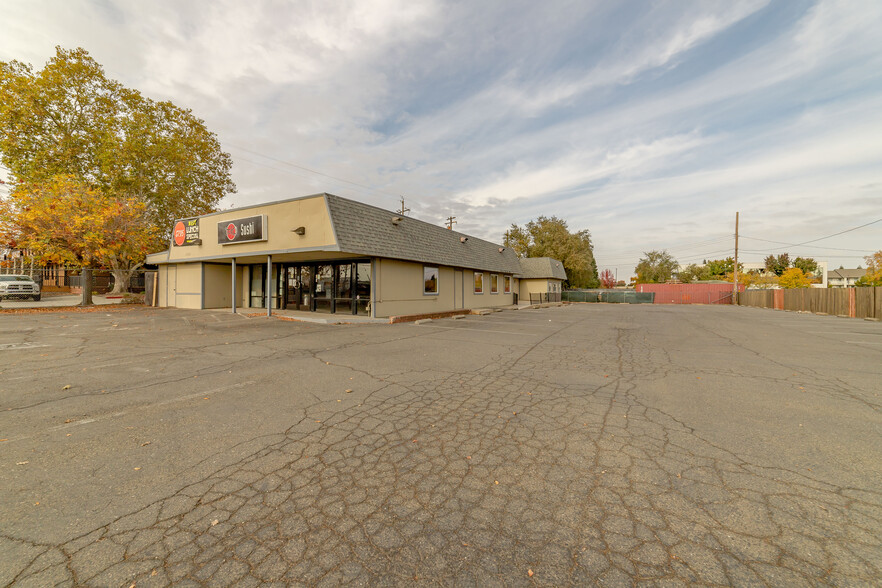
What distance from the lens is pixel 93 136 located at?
20.8 m

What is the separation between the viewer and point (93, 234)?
54.5 ft

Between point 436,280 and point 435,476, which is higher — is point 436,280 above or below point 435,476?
above

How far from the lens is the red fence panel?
38.9 m

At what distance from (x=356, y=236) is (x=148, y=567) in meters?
11.9

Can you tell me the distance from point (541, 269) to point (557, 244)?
1247 cm

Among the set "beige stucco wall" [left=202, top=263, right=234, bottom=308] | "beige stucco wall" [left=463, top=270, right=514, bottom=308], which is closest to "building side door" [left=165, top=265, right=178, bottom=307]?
"beige stucco wall" [left=202, top=263, right=234, bottom=308]

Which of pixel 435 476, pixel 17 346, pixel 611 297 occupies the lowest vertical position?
pixel 435 476

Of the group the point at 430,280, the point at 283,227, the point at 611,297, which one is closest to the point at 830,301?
the point at 611,297

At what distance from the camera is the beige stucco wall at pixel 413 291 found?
571 inches

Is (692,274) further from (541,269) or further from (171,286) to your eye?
(171,286)

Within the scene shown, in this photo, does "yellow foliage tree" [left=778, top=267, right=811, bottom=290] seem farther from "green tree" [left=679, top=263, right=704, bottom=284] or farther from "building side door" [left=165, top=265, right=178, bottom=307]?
"building side door" [left=165, top=265, right=178, bottom=307]

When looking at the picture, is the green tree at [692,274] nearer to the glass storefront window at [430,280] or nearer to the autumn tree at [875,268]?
the autumn tree at [875,268]

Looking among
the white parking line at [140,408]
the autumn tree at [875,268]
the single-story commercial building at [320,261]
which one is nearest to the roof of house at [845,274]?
the autumn tree at [875,268]

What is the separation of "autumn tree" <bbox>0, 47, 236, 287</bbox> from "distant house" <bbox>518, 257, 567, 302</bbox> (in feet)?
106
